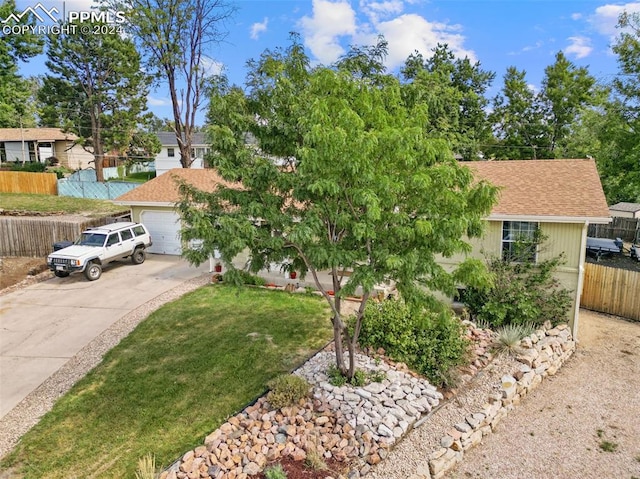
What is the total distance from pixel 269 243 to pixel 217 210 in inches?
45.7

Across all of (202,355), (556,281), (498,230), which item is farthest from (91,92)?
(556,281)

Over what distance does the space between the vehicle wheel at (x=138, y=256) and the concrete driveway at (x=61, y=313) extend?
0.27m

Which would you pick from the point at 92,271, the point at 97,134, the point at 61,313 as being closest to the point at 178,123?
the point at 97,134

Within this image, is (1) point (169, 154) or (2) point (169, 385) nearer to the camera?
(2) point (169, 385)

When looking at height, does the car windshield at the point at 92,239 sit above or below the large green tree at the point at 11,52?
below

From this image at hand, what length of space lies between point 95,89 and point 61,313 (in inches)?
1001

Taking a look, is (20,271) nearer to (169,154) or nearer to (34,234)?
(34,234)

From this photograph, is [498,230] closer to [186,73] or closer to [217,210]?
[217,210]

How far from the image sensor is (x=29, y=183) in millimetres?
30328

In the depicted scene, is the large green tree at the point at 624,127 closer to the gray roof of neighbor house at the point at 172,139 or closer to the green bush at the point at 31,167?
the gray roof of neighbor house at the point at 172,139

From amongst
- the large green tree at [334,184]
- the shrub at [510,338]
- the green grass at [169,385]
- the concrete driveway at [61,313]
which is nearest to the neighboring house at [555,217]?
the shrub at [510,338]

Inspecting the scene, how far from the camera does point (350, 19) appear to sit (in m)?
11.5

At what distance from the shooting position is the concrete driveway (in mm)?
9595

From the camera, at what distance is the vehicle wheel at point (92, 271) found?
15.6m
